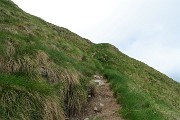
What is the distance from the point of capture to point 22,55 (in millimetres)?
19438

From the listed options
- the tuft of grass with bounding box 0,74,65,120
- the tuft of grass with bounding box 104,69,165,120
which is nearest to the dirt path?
the tuft of grass with bounding box 104,69,165,120

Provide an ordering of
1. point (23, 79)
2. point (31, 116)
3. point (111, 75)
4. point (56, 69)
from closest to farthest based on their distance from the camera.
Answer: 1. point (31, 116)
2. point (23, 79)
3. point (56, 69)
4. point (111, 75)

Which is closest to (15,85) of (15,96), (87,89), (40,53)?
(15,96)

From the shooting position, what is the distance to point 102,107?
20.5 meters

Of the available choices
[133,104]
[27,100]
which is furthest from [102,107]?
[27,100]

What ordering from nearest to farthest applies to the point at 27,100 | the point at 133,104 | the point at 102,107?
the point at 27,100, the point at 133,104, the point at 102,107

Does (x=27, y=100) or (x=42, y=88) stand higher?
(x=42, y=88)

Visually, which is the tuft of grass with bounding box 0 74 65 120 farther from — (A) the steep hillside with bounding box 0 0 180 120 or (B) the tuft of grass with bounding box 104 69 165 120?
(B) the tuft of grass with bounding box 104 69 165 120

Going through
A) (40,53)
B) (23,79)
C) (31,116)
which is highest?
(40,53)

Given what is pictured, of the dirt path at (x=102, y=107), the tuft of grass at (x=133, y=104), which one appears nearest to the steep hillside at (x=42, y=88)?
the tuft of grass at (x=133, y=104)

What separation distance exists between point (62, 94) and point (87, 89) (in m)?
2.71

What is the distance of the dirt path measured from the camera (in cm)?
1877

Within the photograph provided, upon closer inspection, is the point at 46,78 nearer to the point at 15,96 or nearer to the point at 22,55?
the point at 22,55

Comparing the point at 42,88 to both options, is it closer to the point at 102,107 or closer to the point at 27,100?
the point at 27,100
